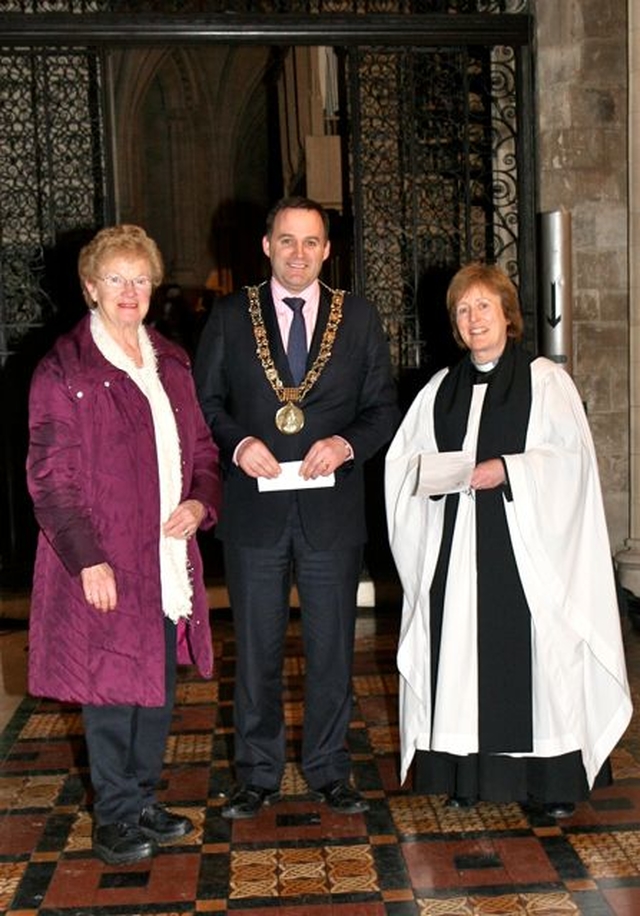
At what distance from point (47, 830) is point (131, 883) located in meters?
0.56

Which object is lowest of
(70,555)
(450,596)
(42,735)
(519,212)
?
(42,735)

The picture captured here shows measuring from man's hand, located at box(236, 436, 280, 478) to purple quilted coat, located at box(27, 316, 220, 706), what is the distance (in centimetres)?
33

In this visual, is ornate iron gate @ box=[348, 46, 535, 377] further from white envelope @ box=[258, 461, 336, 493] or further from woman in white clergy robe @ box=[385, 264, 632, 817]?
white envelope @ box=[258, 461, 336, 493]

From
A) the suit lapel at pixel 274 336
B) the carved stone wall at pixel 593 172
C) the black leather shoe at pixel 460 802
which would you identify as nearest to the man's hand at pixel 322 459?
the suit lapel at pixel 274 336


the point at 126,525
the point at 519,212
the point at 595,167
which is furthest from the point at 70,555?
the point at 595,167

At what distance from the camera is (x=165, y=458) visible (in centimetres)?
363

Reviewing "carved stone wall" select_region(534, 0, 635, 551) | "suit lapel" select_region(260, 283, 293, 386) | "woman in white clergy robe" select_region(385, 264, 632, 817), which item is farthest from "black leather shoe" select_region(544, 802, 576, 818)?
"carved stone wall" select_region(534, 0, 635, 551)

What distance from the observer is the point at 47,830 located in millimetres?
3988

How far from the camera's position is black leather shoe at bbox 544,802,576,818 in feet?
12.9

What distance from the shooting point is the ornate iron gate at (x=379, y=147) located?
6.62 metres

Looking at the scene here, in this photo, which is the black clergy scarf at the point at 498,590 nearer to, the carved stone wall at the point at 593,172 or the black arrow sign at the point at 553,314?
the black arrow sign at the point at 553,314

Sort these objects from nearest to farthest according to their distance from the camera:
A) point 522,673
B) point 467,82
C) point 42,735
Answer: point 522,673 < point 42,735 < point 467,82

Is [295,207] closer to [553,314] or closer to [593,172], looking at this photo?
[553,314]

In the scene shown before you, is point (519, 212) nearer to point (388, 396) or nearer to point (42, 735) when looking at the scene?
point (388, 396)
